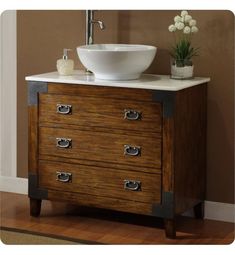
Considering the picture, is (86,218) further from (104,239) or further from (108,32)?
(108,32)

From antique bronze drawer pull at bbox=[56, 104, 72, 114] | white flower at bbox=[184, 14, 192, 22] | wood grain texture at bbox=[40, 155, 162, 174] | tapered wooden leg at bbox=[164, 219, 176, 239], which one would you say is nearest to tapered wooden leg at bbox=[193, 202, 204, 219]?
tapered wooden leg at bbox=[164, 219, 176, 239]

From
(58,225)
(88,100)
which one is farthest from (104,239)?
(88,100)

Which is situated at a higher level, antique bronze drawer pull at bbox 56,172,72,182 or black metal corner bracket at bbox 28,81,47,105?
black metal corner bracket at bbox 28,81,47,105

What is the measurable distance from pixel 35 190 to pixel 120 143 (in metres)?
0.59

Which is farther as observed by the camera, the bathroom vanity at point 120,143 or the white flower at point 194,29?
the white flower at point 194,29

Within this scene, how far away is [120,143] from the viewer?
369 centimetres

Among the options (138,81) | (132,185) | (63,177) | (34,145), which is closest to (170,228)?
(132,185)

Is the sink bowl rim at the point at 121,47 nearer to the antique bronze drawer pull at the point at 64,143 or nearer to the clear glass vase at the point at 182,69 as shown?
the clear glass vase at the point at 182,69

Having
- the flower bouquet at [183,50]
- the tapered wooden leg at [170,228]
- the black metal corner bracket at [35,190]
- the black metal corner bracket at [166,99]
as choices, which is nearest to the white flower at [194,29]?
the flower bouquet at [183,50]

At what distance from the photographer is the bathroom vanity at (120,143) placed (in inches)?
142

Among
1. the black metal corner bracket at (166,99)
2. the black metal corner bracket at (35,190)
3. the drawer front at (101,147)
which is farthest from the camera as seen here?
the black metal corner bracket at (35,190)

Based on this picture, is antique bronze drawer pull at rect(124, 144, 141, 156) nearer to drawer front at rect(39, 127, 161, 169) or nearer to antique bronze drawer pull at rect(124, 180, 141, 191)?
drawer front at rect(39, 127, 161, 169)

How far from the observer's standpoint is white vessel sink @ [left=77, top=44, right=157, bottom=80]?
12.0 ft

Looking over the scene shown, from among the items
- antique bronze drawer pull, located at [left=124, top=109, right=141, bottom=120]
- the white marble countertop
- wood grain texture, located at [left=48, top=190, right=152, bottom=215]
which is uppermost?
the white marble countertop
